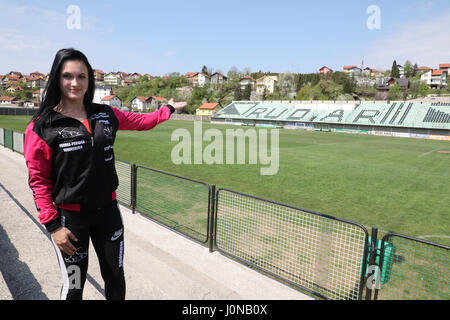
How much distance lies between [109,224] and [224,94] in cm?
11676

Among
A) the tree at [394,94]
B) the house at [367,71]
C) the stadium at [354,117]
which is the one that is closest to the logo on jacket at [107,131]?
the stadium at [354,117]

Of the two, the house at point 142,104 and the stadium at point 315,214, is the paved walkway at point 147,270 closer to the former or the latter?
the stadium at point 315,214

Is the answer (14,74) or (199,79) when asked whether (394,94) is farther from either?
(14,74)

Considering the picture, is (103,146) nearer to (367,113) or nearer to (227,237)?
(227,237)

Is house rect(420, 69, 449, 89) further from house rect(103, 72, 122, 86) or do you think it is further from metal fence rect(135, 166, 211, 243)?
house rect(103, 72, 122, 86)

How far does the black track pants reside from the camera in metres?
1.96

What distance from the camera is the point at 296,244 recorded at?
4.88 metres

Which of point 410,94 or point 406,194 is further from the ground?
point 410,94

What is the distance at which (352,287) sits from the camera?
3900 millimetres

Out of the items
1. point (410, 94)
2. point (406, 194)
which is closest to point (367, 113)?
point (406, 194)

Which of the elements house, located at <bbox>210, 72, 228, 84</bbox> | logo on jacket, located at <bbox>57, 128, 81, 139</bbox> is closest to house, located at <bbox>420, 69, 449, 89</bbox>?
house, located at <bbox>210, 72, 228, 84</bbox>

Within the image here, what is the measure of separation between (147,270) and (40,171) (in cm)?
215

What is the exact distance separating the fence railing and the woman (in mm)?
2295

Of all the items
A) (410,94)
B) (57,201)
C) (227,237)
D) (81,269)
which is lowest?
(227,237)
